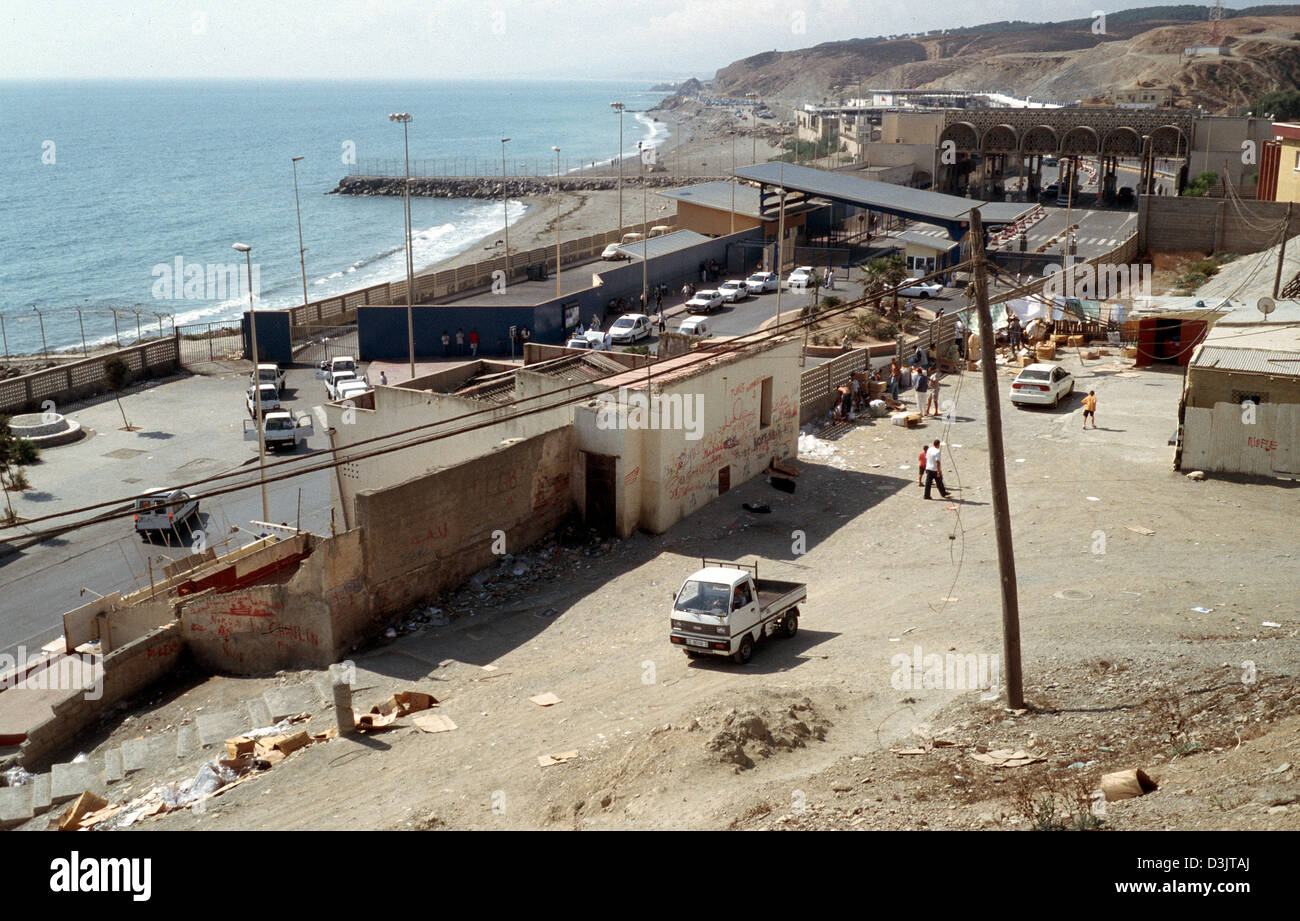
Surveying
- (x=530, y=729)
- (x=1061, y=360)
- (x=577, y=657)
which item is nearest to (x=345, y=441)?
(x=577, y=657)

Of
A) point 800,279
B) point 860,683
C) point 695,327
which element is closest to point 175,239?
point 800,279

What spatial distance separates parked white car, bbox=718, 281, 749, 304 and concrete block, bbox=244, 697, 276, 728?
40745mm

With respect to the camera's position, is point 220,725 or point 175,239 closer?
point 220,725

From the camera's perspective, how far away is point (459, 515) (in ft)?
71.3

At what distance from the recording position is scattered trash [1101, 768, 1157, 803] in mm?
10727

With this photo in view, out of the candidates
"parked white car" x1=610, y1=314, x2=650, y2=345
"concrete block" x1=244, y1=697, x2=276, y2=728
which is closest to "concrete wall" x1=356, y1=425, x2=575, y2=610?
"concrete block" x1=244, y1=697, x2=276, y2=728

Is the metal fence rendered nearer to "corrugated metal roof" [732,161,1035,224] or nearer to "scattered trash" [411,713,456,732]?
"scattered trash" [411,713,456,732]

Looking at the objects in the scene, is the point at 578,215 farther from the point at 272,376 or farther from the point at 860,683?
the point at 860,683

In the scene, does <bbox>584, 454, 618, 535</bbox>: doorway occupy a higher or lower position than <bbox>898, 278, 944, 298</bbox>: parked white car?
lower

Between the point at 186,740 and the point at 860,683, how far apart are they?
33.5ft

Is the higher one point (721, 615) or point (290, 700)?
point (721, 615)

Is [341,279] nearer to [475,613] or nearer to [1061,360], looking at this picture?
[1061,360]

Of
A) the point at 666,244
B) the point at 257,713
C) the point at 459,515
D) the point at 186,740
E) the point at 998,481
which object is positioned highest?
the point at 666,244

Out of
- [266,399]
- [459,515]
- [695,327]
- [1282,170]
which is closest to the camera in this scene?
[459,515]
